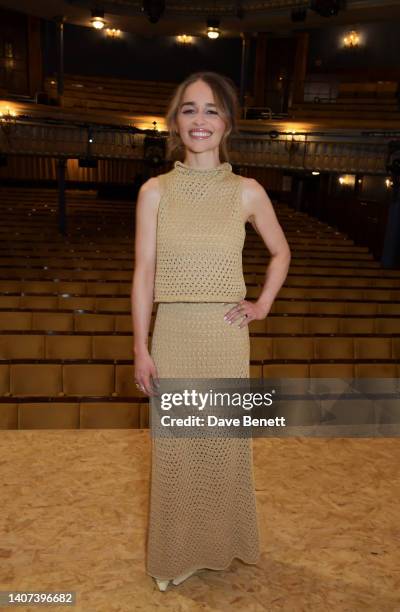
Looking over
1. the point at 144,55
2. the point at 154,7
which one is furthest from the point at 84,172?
the point at 154,7

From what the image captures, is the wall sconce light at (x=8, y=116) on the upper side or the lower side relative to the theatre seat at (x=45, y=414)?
upper

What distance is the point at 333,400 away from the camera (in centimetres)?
313

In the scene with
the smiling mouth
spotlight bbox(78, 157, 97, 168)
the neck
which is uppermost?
spotlight bbox(78, 157, 97, 168)

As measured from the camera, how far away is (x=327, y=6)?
9711 millimetres

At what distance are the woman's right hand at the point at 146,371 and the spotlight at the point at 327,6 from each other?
10278 mm

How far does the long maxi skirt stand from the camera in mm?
1503

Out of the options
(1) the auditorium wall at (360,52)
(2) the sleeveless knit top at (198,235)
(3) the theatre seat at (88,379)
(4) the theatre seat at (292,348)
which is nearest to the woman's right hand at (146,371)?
(2) the sleeveless knit top at (198,235)

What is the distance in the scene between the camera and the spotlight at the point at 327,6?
31.7 ft

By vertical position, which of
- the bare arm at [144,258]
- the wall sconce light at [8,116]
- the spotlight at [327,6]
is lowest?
the bare arm at [144,258]

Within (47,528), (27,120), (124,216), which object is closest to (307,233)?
(124,216)

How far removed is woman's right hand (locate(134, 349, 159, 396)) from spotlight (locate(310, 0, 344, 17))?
33.7ft

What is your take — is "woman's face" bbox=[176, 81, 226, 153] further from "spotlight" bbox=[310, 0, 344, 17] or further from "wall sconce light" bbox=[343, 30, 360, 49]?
"wall sconce light" bbox=[343, 30, 360, 49]

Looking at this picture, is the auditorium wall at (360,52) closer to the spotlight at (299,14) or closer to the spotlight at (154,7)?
the spotlight at (299,14)

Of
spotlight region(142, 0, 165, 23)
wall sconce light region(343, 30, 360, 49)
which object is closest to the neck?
spotlight region(142, 0, 165, 23)
